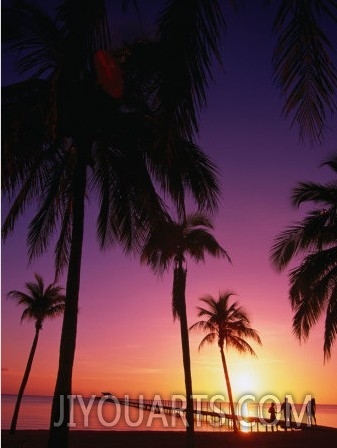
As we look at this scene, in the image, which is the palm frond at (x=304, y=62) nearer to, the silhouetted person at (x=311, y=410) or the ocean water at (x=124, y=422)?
the ocean water at (x=124, y=422)

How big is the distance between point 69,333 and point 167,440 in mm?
17840

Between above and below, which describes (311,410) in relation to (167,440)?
above

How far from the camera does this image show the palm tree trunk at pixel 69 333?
31.1ft

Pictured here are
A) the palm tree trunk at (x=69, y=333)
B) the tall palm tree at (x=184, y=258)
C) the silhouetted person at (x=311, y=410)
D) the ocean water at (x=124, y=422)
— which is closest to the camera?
the palm tree trunk at (x=69, y=333)

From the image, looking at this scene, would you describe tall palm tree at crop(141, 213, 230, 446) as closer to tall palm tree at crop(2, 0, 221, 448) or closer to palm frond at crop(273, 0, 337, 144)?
tall palm tree at crop(2, 0, 221, 448)

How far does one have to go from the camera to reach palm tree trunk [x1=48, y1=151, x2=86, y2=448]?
9.49 metres

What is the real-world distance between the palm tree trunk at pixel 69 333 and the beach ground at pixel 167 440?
1262 cm

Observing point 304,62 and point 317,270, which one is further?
point 317,270

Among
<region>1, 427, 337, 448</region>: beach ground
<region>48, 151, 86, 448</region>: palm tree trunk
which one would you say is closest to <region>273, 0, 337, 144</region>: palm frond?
<region>48, 151, 86, 448</region>: palm tree trunk

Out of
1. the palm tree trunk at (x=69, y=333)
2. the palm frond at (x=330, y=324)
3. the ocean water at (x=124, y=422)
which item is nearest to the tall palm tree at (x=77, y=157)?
the palm tree trunk at (x=69, y=333)

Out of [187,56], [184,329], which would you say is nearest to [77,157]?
[187,56]

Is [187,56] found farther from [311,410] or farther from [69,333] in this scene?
[311,410]

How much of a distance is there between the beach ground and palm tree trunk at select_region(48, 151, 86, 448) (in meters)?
12.6

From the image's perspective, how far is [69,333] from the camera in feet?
33.6
